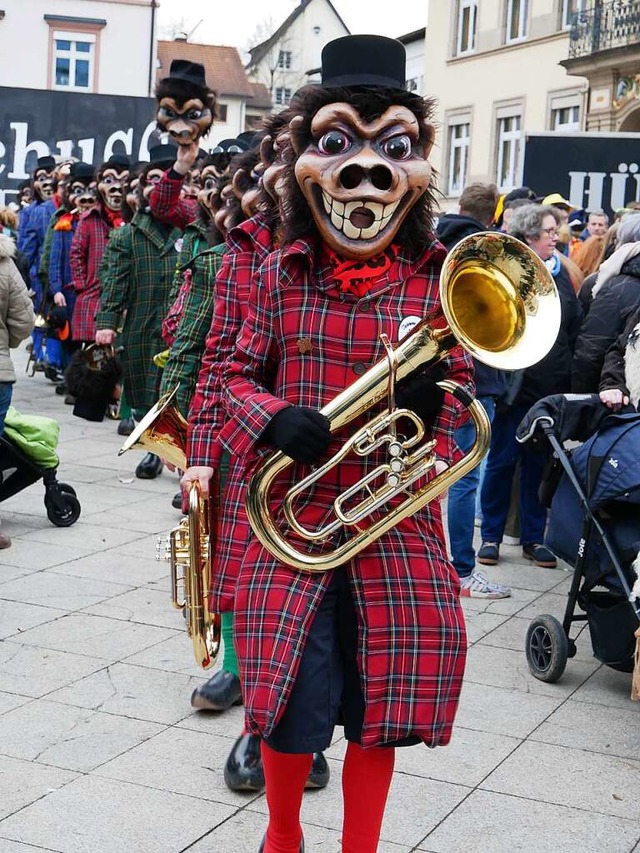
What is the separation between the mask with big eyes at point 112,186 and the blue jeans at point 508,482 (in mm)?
5488

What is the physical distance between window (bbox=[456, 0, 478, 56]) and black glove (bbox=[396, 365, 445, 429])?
3424cm

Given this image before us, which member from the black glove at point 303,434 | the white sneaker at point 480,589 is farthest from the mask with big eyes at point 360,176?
the white sneaker at point 480,589

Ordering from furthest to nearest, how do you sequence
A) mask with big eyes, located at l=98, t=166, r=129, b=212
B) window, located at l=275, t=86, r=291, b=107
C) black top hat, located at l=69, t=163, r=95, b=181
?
window, located at l=275, t=86, r=291, b=107, black top hat, located at l=69, t=163, r=95, b=181, mask with big eyes, located at l=98, t=166, r=129, b=212

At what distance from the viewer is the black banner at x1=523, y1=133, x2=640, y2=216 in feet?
43.7

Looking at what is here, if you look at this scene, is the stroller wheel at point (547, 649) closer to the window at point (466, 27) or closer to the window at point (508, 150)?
the window at point (508, 150)

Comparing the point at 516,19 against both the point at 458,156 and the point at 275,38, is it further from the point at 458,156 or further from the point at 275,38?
the point at 275,38

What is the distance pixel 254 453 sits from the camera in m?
3.19

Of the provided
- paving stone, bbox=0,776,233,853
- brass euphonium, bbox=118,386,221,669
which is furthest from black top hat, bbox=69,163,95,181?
paving stone, bbox=0,776,233,853

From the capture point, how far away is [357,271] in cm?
318

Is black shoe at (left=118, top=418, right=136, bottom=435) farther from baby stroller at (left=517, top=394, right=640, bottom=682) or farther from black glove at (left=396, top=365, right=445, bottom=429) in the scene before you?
black glove at (left=396, top=365, right=445, bottom=429)

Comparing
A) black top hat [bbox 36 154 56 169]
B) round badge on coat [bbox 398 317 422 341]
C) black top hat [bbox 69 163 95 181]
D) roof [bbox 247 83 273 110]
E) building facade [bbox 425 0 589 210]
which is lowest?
round badge on coat [bbox 398 317 422 341]

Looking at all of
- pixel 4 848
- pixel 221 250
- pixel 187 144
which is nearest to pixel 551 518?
pixel 221 250

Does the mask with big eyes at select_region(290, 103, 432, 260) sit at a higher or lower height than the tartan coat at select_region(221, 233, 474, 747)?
higher

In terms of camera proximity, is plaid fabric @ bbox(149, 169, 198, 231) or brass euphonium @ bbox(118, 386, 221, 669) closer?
brass euphonium @ bbox(118, 386, 221, 669)
